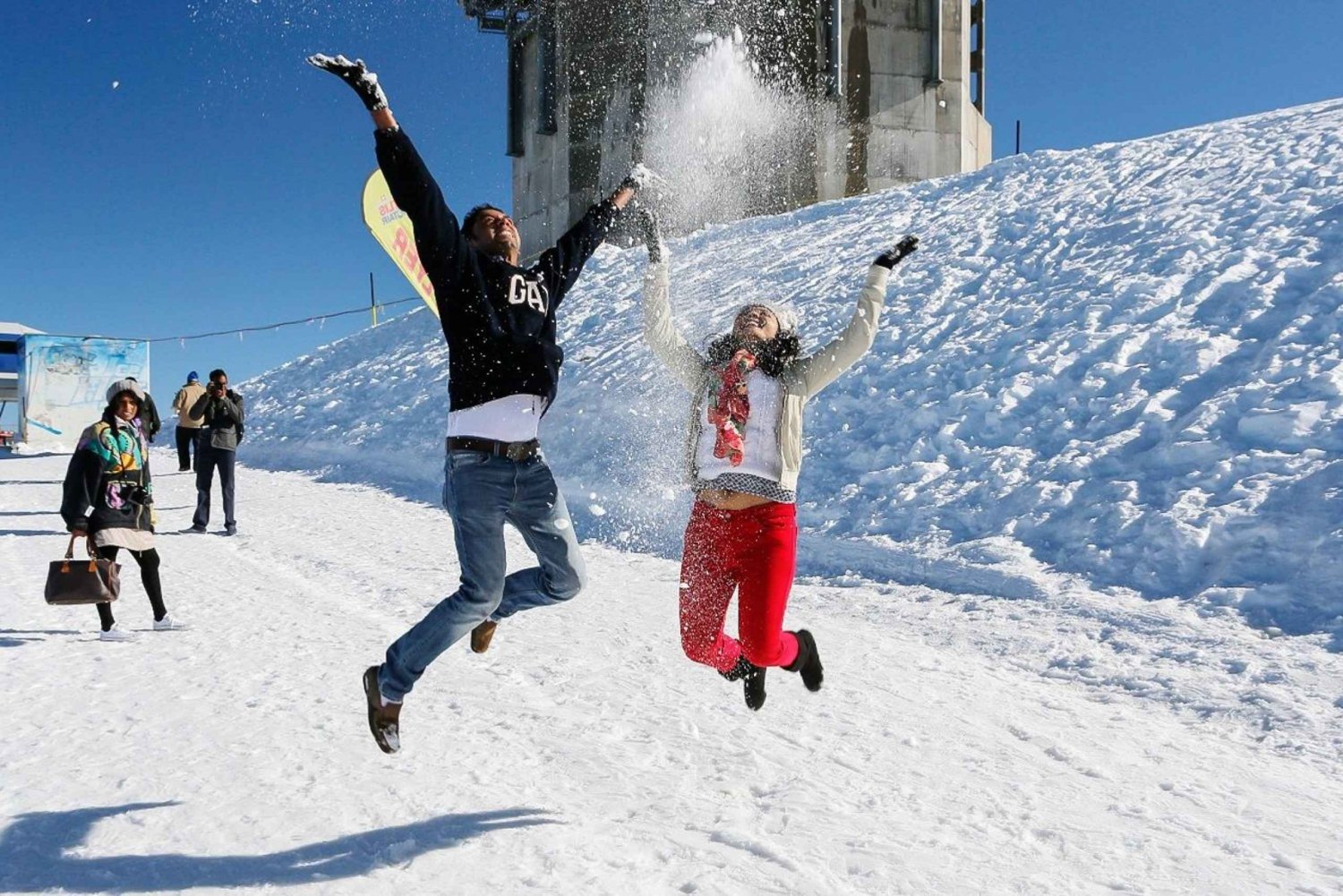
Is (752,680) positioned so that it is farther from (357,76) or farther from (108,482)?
(108,482)

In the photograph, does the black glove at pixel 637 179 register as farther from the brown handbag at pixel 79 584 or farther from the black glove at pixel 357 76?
the brown handbag at pixel 79 584

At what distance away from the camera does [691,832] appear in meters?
2.97

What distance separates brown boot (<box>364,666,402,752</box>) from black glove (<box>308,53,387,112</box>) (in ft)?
6.09

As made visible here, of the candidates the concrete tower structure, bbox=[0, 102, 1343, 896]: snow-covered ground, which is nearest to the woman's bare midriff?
bbox=[0, 102, 1343, 896]: snow-covered ground

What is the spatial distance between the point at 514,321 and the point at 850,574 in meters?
4.72

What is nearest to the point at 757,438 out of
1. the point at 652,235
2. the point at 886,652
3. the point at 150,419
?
the point at 652,235

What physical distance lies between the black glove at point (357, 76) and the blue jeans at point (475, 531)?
113 cm

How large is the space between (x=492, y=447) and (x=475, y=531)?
0.29m

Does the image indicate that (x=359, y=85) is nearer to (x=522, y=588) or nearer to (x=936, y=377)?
(x=522, y=588)

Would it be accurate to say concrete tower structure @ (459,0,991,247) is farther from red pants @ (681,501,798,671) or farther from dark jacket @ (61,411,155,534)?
red pants @ (681,501,798,671)

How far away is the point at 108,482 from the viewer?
5.98 metres

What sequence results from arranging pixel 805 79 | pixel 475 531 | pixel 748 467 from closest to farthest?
1. pixel 475 531
2. pixel 748 467
3. pixel 805 79

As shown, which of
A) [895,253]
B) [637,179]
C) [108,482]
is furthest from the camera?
[108,482]

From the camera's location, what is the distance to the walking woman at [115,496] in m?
5.81
